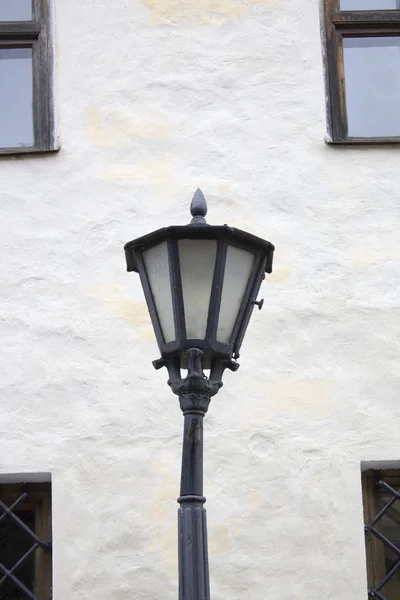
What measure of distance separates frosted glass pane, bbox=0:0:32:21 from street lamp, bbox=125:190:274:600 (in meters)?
2.35

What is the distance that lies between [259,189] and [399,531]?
1624 mm

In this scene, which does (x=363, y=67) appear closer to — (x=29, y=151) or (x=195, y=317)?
(x=29, y=151)

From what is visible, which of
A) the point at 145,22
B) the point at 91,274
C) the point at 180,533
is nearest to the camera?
the point at 180,533

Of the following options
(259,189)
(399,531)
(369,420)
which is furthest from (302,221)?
(399,531)

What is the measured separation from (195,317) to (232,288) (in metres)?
0.17

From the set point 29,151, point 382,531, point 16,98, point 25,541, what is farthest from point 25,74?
point 382,531

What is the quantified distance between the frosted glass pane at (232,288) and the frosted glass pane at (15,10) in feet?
8.18

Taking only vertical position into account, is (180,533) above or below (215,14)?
below

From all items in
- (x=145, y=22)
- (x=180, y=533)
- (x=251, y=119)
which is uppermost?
(x=145, y=22)

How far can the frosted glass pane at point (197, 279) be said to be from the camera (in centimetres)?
427

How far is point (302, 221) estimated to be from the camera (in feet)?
19.6

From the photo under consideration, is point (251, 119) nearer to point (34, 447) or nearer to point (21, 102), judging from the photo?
point (21, 102)

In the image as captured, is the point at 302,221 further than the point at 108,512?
Yes

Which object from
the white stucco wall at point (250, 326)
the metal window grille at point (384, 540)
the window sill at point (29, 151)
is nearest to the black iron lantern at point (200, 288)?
the white stucco wall at point (250, 326)
